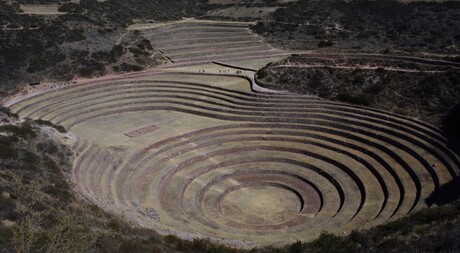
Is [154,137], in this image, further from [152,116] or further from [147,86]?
[147,86]

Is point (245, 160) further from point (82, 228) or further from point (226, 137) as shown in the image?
point (82, 228)

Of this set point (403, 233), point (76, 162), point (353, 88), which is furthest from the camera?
point (353, 88)

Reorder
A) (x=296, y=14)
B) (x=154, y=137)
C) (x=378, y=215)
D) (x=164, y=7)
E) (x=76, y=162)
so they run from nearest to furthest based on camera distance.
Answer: (x=378, y=215), (x=76, y=162), (x=154, y=137), (x=296, y=14), (x=164, y=7)

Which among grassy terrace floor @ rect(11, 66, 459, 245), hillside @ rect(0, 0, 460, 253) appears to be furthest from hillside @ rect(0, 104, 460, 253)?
grassy terrace floor @ rect(11, 66, 459, 245)

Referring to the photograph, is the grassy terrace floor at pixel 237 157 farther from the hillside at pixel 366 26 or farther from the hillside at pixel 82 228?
the hillside at pixel 366 26

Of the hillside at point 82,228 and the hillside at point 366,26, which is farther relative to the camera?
the hillside at point 366,26

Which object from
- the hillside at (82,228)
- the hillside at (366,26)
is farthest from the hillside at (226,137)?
the hillside at (366,26)

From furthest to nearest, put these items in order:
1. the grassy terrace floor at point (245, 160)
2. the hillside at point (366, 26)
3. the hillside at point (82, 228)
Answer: the hillside at point (366, 26) < the grassy terrace floor at point (245, 160) < the hillside at point (82, 228)

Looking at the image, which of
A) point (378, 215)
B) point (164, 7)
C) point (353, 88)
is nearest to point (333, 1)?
point (164, 7)

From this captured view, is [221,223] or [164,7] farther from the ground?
[164,7]

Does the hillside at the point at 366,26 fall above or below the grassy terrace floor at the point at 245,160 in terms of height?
above

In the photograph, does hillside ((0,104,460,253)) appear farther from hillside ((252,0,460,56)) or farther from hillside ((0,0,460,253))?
hillside ((252,0,460,56))
